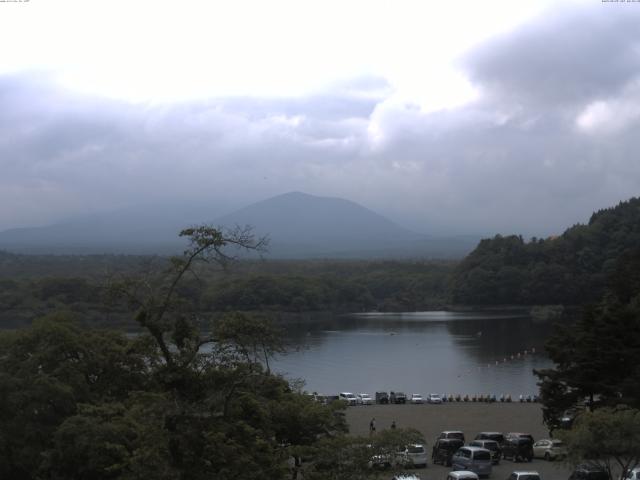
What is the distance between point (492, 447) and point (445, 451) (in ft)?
2.58

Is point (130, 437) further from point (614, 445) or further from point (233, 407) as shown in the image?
point (614, 445)

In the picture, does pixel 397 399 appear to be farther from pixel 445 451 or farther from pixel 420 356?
pixel 420 356

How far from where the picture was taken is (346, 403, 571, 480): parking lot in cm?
1598

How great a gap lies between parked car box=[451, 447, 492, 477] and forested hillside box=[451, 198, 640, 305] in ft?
152

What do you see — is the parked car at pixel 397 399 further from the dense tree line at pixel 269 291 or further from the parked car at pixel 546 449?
the dense tree line at pixel 269 291

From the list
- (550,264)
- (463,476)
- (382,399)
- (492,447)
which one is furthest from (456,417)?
(550,264)

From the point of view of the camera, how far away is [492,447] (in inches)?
485

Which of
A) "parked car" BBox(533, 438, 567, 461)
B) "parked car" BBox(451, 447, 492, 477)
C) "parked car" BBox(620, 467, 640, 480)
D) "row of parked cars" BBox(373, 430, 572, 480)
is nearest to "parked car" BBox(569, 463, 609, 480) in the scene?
"parked car" BBox(620, 467, 640, 480)

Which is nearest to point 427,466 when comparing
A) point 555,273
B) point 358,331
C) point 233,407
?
→ point 233,407

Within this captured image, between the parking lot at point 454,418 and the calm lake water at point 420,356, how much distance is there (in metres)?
2.86

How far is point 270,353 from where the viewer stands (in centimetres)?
548

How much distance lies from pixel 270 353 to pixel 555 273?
5484 cm

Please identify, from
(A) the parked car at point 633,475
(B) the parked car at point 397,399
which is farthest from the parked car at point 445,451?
(B) the parked car at point 397,399

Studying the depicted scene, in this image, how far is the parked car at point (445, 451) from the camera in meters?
12.1
